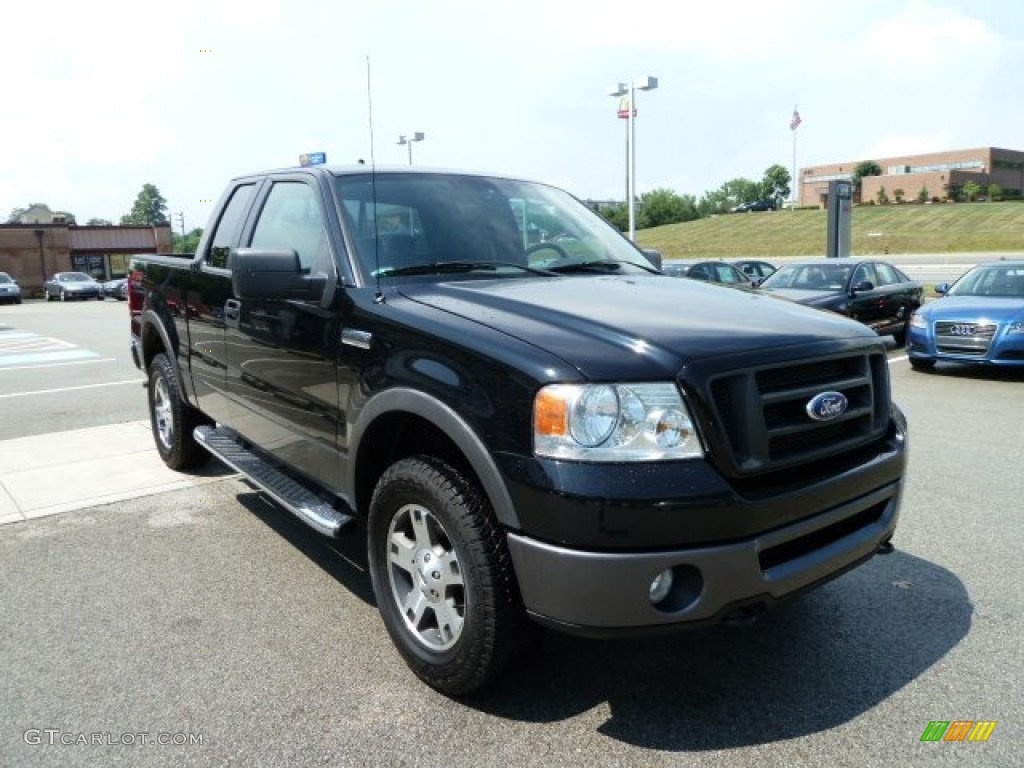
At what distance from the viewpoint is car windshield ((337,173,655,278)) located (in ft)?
11.9

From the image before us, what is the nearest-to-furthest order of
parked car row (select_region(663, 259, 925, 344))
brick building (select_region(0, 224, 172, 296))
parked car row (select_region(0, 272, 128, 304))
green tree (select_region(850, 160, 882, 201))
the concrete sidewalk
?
the concrete sidewalk, parked car row (select_region(663, 259, 925, 344)), parked car row (select_region(0, 272, 128, 304)), brick building (select_region(0, 224, 172, 296)), green tree (select_region(850, 160, 882, 201))

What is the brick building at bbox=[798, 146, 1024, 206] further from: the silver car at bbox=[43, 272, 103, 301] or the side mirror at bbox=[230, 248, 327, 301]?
the side mirror at bbox=[230, 248, 327, 301]

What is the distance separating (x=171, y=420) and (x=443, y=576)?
3.77 m

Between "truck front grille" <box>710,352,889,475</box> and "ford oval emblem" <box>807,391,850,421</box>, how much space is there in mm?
15

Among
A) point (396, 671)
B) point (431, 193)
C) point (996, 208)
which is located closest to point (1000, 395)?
point (431, 193)

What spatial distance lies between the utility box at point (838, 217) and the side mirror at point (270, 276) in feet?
78.9

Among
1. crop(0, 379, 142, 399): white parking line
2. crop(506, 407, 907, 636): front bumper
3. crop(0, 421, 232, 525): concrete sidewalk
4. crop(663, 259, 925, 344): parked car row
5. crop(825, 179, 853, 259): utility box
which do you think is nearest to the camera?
crop(506, 407, 907, 636): front bumper

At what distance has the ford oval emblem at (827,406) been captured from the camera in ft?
9.04

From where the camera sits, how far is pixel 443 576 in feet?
9.50

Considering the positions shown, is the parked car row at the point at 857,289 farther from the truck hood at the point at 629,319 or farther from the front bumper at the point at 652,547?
the front bumper at the point at 652,547

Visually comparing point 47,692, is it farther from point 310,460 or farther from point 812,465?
point 812,465

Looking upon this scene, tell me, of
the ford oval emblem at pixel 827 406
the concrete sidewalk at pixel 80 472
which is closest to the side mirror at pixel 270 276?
the ford oval emblem at pixel 827 406

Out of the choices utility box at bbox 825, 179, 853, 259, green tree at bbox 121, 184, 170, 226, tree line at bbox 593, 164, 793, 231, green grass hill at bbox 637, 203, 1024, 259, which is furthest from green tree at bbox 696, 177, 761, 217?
utility box at bbox 825, 179, 853, 259

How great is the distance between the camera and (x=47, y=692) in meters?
3.07
